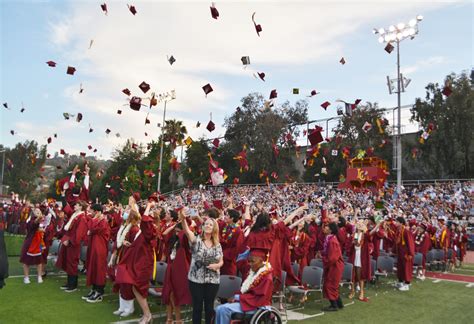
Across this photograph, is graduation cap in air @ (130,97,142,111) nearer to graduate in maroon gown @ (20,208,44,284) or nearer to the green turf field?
graduate in maroon gown @ (20,208,44,284)

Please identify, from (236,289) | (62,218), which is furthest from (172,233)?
(62,218)

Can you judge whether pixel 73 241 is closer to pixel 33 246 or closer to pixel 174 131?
pixel 33 246

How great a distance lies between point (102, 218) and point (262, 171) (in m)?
35.4

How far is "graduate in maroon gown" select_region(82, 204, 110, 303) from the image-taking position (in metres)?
7.95

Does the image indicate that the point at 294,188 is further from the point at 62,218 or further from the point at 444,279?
the point at 62,218

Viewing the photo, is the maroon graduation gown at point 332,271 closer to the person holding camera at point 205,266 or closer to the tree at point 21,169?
the person holding camera at point 205,266

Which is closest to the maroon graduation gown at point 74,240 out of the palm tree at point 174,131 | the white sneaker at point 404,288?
the white sneaker at point 404,288

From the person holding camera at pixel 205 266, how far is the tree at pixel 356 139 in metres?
32.6

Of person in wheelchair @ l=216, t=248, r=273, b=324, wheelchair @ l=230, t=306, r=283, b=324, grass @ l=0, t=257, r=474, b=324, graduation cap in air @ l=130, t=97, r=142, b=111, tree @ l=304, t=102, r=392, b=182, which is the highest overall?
tree @ l=304, t=102, r=392, b=182

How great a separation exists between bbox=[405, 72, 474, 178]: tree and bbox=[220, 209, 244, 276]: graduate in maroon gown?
31433 mm

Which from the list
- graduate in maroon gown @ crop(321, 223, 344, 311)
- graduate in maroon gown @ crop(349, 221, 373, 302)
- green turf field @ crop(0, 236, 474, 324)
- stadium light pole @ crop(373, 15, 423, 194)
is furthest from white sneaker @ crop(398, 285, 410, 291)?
stadium light pole @ crop(373, 15, 423, 194)

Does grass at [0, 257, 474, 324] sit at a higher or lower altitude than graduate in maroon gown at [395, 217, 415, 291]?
lower

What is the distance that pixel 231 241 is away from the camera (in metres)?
7.18

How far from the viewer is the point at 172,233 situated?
21.5ft
